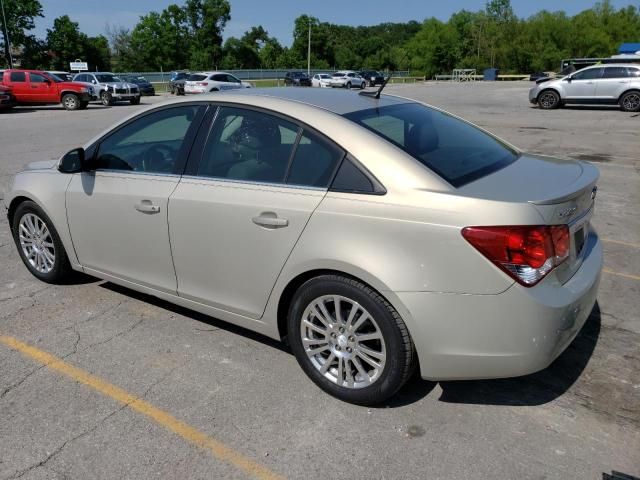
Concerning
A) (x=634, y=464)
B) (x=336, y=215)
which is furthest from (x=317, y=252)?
(x=634, y=464)

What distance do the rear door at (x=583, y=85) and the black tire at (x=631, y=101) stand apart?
1073mm

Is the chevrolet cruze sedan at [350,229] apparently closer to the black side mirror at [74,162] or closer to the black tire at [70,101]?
the black side mirror at [74,162]

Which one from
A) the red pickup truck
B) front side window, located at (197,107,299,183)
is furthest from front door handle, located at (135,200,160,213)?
the red pickup truck

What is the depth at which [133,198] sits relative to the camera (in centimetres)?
363

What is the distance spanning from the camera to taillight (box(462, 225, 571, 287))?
2.45 m

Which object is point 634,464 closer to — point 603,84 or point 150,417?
point 150,417

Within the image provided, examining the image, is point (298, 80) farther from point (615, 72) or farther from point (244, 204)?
point (244, 204)

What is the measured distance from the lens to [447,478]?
2453mm

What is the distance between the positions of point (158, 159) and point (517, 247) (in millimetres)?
2427

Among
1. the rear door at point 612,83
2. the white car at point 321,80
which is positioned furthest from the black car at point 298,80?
the rear door at point 612,83

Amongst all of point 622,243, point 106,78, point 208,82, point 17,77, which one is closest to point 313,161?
point 622,243

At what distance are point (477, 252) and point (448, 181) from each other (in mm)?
431

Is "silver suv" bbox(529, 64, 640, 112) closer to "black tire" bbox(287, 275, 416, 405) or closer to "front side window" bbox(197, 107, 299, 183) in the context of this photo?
"front side window" bbox(197, 107, 299, 183)

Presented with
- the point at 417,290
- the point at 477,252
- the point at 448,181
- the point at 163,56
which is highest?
the point at 163,56
